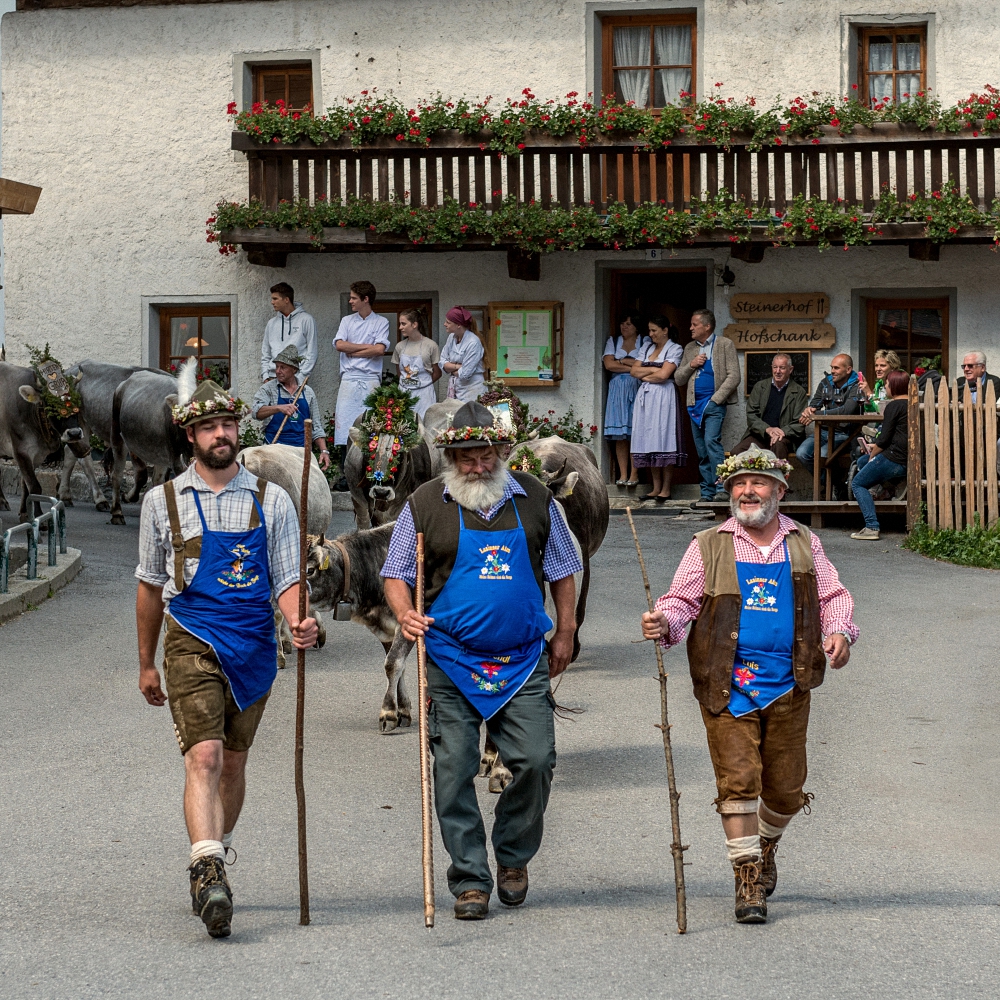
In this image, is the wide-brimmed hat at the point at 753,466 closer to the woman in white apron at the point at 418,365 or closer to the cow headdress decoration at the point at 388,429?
the cow headdress decoration at the point at 388,429

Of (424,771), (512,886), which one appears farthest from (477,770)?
(512,886)

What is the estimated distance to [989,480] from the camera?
17.0 meters

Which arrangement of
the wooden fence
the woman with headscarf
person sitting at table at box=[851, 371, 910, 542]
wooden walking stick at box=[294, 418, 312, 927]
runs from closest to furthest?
wooden walking stick at box=[294, 418, 312, 927] → the wooden fence → person sitting at table at box=[851, 371, 910, 542] → the woman with headscarf

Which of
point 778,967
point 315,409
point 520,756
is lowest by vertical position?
point 778,967

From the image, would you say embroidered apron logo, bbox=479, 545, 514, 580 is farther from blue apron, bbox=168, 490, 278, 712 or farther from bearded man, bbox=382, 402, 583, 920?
blue apron, bbox=168, 490, 278, 712

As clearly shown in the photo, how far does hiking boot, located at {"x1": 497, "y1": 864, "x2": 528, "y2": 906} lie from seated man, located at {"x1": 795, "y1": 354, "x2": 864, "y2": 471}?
13260 mm

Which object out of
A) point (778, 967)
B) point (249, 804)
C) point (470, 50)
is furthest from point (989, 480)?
point (778, 967)

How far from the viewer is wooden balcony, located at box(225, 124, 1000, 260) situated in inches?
777

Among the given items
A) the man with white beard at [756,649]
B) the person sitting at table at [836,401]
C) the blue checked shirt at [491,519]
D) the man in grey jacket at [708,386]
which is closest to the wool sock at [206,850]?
the blue checked shirt at [491,519]

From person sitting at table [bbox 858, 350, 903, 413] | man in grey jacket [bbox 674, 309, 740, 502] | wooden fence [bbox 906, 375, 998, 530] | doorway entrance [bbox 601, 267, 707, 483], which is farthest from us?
doorway entrance [bbox 601, 267, 707, 483]

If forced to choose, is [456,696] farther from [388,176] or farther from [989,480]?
[388,176]

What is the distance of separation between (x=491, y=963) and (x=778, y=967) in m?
0.92

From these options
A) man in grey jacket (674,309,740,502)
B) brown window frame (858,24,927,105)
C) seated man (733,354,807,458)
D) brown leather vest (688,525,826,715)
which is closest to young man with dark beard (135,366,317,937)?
brown leather vest (688,525,826,715)

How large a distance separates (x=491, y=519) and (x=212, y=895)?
1757 mm
